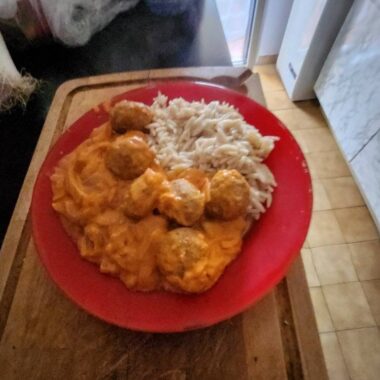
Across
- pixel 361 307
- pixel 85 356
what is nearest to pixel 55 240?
pixel 85 356

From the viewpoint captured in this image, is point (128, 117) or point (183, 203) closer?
point (183, 203)

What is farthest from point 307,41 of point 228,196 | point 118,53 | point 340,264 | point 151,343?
point 151,343

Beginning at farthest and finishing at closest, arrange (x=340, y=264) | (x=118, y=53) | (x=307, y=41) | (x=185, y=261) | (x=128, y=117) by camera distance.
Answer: (x=307, y=41), (x=340, y=264), (x=118, y=53), (x=128, y=117), (x=185, y=261)

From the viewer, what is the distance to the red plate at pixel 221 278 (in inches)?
25.2

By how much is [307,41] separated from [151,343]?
1726mm

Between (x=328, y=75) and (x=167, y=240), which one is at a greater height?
(x=167, y=240)

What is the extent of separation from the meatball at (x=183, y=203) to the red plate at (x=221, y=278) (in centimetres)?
14

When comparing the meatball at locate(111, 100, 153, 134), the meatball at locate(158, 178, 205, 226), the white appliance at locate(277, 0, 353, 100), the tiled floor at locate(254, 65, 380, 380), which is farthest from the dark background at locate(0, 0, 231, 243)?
the tiled floor at locate(254, 65, 380, 380)

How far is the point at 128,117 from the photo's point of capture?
844 mm

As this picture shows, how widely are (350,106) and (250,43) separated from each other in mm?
A: 809

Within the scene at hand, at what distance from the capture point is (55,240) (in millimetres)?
745

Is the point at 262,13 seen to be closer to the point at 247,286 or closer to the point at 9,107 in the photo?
the point at 9,107

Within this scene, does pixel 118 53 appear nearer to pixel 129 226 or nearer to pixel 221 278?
pixel 129 226

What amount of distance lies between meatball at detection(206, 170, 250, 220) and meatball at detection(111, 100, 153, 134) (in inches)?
10.9
